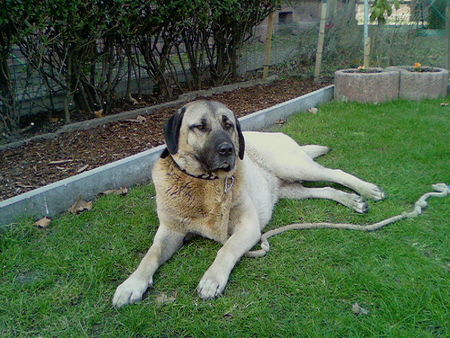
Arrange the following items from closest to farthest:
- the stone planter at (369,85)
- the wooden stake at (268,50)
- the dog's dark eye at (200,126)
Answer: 1. the dog's dark eye at (200,126)
2. the stone planter at (369,85)
3. the wooden stake at (268,50)

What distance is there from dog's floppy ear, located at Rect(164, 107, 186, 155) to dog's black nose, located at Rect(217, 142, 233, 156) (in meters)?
0.32

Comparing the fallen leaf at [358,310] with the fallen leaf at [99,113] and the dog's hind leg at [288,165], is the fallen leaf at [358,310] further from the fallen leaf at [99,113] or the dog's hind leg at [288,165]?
the fallen leaf at [99,113]

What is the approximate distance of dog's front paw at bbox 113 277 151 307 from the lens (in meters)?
2.27

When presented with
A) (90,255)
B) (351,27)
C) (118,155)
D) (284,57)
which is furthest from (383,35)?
(90,255)

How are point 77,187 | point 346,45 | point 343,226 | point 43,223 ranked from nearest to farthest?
point 343,226 → point 43,223 → point 77,187 → point 346,45

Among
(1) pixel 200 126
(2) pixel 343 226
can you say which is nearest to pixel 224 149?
(1) pixel 200 126

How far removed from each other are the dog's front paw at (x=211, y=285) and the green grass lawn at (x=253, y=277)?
0.14 feet

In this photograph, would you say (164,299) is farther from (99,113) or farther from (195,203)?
(99,113)

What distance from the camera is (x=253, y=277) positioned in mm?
2479

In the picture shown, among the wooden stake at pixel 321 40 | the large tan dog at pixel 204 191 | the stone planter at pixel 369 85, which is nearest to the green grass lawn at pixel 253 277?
the large tan dog at pixel 204 191

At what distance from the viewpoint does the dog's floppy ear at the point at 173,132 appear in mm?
2695

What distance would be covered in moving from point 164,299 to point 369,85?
17.5 ft

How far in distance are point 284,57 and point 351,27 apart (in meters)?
1.65

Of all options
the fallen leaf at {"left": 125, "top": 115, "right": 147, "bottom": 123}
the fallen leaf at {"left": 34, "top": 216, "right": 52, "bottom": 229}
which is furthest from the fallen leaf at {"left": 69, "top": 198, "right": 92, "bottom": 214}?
the fallen leaf at {"left": 125, "top": 115, "right": 147, "bottom": 123}
